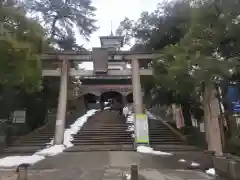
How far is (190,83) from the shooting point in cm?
1213

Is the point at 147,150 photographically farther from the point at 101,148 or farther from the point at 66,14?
the point at 66,14

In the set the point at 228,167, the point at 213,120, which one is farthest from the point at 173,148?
the point at 228,167

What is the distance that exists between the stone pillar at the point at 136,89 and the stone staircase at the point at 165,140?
93.8 inches

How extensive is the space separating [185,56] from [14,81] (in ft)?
22.9

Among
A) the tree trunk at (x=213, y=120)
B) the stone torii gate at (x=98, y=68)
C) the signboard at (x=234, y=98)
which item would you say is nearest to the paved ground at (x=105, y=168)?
the tree trunk at (x=213, y=120)

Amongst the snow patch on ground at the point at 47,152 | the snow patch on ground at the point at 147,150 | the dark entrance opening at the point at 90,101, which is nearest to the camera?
the snow patch on ground at the point at 47,152

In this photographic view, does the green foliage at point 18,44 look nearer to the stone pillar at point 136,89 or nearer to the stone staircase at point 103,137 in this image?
the stone staircase at point 103,137

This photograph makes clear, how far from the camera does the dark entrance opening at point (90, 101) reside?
35562mm

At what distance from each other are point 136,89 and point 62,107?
17.3ft

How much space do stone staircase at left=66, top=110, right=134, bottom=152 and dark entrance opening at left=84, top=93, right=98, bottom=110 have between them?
→ 12.0m

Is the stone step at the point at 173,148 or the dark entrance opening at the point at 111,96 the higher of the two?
the dark entrance opening at the point at 111,96

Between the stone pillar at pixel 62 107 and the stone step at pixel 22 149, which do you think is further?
the stone pillar at pixel 62 107

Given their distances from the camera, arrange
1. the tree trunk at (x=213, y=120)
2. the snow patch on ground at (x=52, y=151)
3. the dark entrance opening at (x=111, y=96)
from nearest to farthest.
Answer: the tree trunk at (x=213, y=120), the snow patch on ground at (x=52, y=151), the dark entrance opening at (x=111, y=96)

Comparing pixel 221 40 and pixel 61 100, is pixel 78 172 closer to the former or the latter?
pixel 221 40
